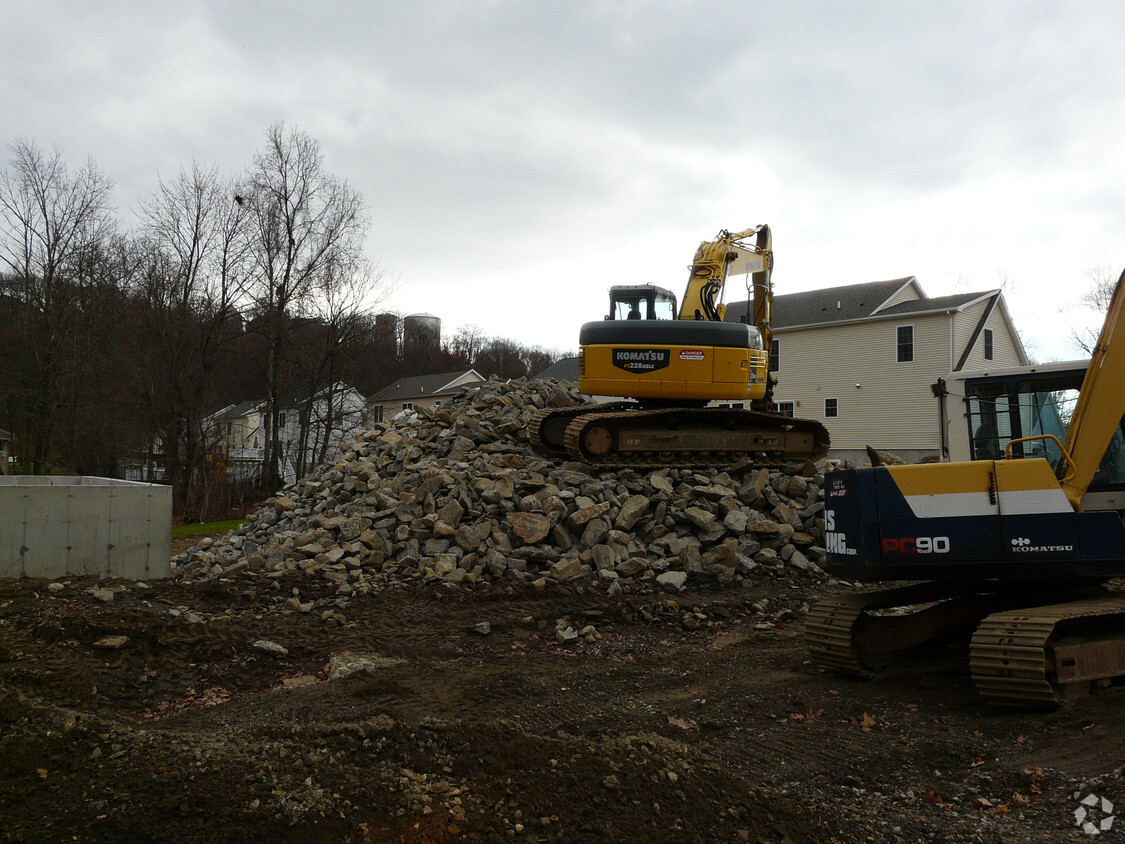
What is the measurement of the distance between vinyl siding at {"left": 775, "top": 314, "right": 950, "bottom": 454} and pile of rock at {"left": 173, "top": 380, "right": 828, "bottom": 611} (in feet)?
52.3

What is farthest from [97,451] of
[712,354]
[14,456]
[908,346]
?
[908,346]

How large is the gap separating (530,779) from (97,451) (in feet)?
91.0

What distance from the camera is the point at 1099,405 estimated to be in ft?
18.6

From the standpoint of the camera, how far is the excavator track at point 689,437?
11.7 m

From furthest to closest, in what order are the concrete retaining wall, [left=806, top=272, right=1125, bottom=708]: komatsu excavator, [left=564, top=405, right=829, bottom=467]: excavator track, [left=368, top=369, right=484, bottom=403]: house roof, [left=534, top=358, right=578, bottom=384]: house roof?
1. [left=368, top=369, right=484, bottom=403]: house roof
2. [left=534, top=358, right=578, bottom=384]: house roof
3. [left=564, top=405, right=829, bottom=467]: excavator track
4. the concrete retaining wall
5. [left=806, top=272, right=1125, bottom=708]: komatsu excavator

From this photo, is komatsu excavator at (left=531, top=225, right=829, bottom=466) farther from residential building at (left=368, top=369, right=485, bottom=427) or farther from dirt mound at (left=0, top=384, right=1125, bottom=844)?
residential building at (left=368, top=369, right=485, bottom=427)

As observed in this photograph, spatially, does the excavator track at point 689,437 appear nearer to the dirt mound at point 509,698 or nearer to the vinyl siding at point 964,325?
the dirt mound at point 509,698

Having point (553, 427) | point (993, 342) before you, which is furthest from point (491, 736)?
point (993, 342)

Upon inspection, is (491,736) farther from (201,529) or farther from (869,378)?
(869,378)

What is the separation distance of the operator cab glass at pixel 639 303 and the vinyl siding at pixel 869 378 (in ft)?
48.1

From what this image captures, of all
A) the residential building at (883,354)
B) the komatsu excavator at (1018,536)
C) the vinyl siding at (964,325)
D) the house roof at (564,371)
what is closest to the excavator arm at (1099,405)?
the komatsu excavator at (1018,536)

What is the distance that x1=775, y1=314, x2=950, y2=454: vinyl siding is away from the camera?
86.0 feet

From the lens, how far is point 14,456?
2870cm

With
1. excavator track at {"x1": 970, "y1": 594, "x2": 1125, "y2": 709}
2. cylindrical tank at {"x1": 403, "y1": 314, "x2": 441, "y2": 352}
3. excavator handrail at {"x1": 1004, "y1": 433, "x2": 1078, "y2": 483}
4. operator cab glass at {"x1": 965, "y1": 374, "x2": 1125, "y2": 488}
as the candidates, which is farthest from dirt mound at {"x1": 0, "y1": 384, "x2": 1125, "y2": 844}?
cylindrical tank at {"x1": 403, "y1": 314, "x2": 441, "y2": 352}
